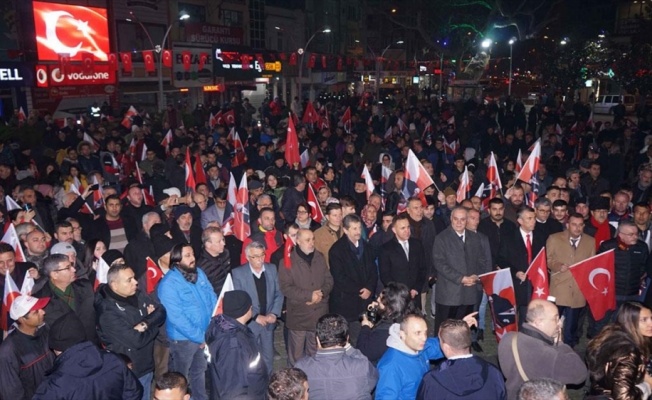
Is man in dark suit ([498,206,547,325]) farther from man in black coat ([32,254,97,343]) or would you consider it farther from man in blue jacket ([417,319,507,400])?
man in black coat ([32,254,97,343])

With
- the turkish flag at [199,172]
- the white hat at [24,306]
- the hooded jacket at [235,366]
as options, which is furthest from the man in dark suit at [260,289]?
the turkish flag at [199,172]

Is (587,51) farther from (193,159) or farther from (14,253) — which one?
(14,253)

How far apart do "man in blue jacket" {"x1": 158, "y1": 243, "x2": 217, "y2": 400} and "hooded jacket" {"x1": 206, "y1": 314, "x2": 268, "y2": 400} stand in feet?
3.64

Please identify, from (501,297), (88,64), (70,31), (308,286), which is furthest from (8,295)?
(70,31)

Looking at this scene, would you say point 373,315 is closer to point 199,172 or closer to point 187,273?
point 187,273

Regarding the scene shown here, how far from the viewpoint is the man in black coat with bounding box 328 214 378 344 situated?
22.3 feet

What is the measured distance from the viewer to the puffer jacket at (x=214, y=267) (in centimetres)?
643

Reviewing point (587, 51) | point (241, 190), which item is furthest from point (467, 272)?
point (587, 51)

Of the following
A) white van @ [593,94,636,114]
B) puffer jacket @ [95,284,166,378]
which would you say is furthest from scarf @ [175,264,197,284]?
white van @ [593,94,636,114]

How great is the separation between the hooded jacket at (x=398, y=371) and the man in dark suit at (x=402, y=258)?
8.72ft

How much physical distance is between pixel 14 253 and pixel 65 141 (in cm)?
974

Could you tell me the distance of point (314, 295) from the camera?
6402 mm

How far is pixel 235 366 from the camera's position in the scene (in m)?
4.35

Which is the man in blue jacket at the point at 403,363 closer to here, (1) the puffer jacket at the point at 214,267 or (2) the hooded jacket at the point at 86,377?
(2) the hooded jacket at the point at 86,377
